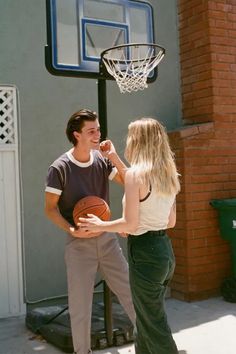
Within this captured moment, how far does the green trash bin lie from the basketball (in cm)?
237

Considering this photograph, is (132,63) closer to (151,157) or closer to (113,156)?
(113,156)

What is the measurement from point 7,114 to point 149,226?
2.74m

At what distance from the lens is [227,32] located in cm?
609

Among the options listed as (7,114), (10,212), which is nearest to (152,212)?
(10,212)

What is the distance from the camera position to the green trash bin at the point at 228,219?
5625mm

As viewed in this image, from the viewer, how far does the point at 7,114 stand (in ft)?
17.4

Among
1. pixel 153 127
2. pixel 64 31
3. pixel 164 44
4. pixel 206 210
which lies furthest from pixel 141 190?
pixel 164 44

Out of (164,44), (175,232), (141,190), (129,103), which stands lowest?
(175,232)

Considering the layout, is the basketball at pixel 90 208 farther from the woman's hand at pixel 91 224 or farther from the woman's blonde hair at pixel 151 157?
the woman's blonde hair at pixel 151 157

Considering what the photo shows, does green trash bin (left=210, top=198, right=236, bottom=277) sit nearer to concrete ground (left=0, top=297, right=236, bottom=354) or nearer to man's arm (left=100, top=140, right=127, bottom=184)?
concrete ground (left=0, top=297, right=236, bottom=354)

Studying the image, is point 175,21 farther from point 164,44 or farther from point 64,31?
point 64,31

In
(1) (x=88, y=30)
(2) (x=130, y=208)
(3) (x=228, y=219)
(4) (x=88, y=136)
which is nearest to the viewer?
(2) (x=130, y=208)

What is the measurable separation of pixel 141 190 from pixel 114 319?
1997 mm

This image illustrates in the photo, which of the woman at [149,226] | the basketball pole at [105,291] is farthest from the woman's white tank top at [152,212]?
the basketball pole at [105,291]
